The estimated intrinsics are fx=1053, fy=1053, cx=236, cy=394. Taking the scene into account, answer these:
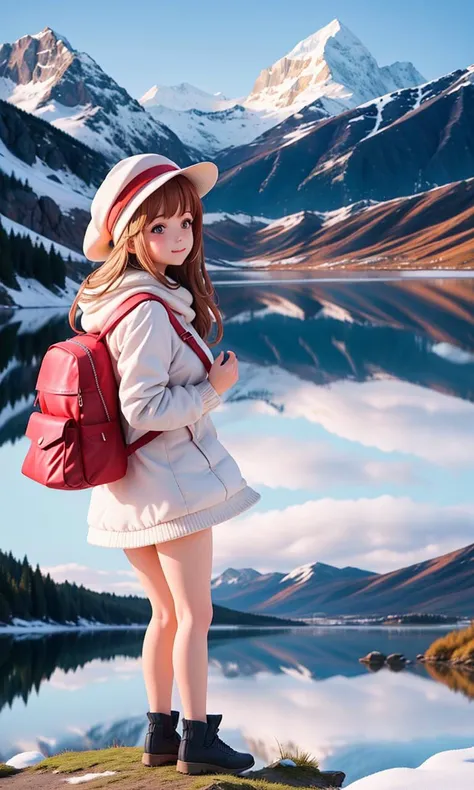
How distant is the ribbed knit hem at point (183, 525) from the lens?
10.7 feet

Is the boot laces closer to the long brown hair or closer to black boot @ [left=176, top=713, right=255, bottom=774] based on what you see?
black boot @ [left=176, top=713, right=255, bottom=774]

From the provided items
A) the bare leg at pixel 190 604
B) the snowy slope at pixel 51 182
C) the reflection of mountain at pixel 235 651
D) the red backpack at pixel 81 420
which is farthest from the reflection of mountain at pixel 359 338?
the snowy slope at pixel 51 182

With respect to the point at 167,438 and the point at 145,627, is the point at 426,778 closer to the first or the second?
the point at 167,438

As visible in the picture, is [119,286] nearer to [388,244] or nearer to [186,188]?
[186,188]

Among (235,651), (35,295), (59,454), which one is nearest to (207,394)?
(59,454)

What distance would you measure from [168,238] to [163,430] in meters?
0.63

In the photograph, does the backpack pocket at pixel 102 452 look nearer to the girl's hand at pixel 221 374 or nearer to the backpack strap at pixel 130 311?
the backpack strap at pixel 130 311

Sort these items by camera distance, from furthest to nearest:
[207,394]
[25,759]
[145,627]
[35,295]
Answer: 1. [35,295]
2. [145,627]
3. [25,759]
4. [207,394]

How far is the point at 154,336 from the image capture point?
126 inches

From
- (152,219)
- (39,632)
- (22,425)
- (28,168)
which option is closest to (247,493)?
(152,219)

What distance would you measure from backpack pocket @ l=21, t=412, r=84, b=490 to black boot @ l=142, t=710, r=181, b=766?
0.90m

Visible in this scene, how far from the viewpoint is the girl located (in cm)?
322

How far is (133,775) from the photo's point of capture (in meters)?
3.40

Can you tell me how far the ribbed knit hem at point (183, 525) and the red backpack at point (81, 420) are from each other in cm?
22
